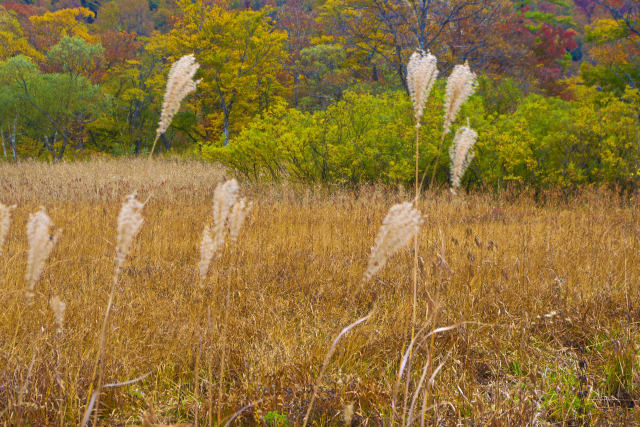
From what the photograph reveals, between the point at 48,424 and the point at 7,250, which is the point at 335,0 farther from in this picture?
the point at 48,424

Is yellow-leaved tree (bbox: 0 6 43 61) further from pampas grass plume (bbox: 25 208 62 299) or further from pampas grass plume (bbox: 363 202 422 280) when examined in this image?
pampas grass plume (bbox: 363 202 422 280)

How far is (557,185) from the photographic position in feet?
31.7

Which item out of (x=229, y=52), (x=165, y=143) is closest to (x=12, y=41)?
(x=165, y=143)

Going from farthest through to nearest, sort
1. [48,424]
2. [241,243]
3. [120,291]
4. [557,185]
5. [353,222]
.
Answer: [557,185]
[353,222]
[241,243]
[120,291]
[48,424]

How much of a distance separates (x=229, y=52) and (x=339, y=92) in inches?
250

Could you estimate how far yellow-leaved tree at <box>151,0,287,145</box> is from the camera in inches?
949

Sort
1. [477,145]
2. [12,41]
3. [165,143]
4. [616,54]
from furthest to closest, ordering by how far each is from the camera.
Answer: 1. [165,143]
2. [12,41]
3. [616,54]
4. [477,145]

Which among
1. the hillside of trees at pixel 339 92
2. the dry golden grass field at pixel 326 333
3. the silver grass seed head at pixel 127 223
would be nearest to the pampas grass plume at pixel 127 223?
the silver grass seed head at pixel 127 223

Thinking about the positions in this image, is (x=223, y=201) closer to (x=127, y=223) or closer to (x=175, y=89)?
(x=127, y=223)

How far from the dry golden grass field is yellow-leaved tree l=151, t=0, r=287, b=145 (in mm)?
19952

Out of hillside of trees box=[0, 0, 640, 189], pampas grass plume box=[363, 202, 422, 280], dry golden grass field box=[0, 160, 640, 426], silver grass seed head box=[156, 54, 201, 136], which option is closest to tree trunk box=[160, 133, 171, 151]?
hillside of trees box=[0, 0, 640, 189]

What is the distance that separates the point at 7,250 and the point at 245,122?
21654mm

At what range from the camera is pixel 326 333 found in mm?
3092

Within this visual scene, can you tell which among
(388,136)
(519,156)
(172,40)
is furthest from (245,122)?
(519,156)
